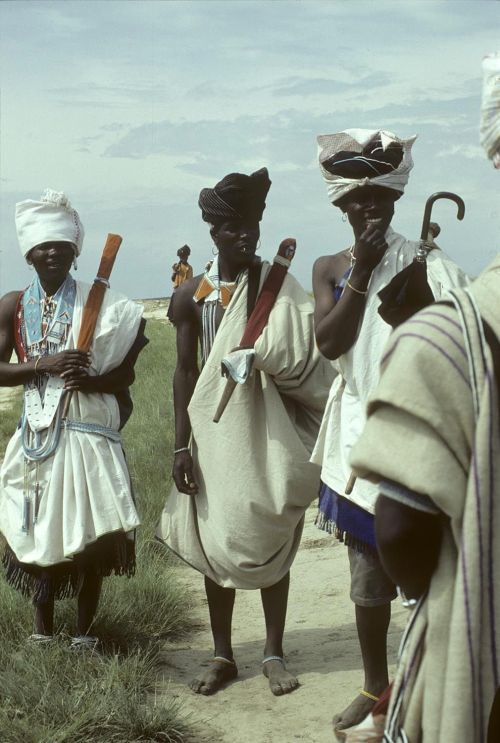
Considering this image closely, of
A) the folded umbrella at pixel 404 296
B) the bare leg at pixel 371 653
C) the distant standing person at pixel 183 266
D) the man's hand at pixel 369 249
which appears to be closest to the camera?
the folded umbrella at pixel 404 296

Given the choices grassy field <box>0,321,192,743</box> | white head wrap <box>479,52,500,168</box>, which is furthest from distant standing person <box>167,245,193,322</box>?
white head wrap <box>479,52,500,168</box>

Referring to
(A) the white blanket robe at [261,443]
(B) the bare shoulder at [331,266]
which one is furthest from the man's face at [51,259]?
(B) the bare shoulder at [331,266]

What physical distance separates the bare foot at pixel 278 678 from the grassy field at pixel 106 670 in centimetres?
48

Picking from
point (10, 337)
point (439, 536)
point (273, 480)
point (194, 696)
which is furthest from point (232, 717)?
point (439, 536)

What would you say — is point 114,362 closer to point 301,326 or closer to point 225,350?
point 225,350

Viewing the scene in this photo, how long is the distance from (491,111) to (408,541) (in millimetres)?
834

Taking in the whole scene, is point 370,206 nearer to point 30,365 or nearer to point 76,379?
point 76,379

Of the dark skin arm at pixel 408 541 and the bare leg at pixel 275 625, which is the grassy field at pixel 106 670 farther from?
the dark skin arm at pixel 408 541

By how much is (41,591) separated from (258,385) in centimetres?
137

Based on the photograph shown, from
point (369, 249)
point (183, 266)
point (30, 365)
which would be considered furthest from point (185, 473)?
point (183, 266)

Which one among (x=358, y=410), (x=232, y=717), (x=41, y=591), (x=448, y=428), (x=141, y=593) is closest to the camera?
(x=448, y=428)

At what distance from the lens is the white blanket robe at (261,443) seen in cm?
479

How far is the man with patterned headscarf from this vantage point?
478 centimetres

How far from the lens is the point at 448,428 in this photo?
1938 mm
